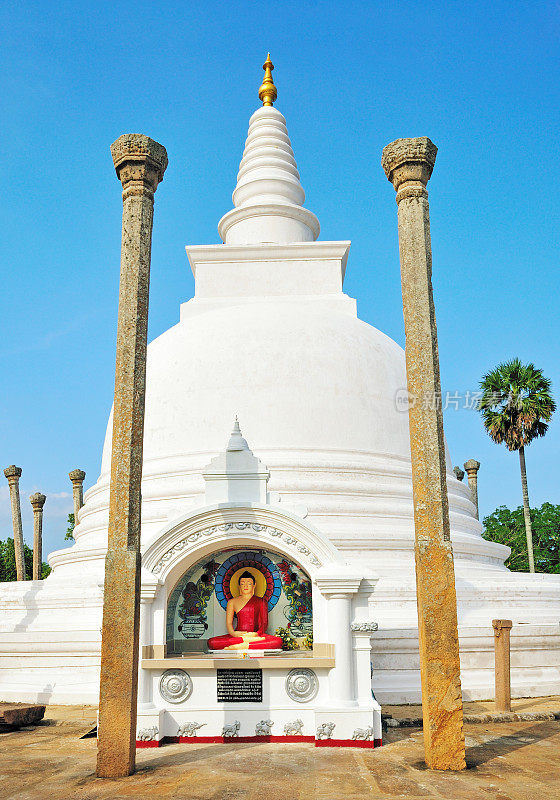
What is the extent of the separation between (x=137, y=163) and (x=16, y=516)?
17.4 m

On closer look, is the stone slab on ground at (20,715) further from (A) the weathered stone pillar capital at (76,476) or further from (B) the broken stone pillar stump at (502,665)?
(A) the weathered stone pillar capital at (76,476)

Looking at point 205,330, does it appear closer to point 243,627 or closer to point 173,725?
point 243,627

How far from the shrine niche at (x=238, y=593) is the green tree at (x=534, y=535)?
1236 inches

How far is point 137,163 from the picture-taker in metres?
9.51

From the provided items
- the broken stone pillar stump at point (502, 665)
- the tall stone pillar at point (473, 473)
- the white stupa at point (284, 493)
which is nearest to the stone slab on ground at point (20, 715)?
the white stupa at point (284, 493)

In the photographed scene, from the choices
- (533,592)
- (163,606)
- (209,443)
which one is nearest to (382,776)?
A: (163,606)

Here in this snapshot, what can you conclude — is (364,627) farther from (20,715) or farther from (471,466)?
(471,466)

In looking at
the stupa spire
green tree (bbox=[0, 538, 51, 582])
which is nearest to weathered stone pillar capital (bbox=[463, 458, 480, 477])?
the stupa spire

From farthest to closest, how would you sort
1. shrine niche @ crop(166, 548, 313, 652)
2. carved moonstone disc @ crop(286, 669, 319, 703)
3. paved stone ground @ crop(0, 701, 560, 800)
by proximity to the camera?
shrine niche @ crop(166, 548, 313, 652), carved moonstone disc @ crop(286, 669, 319, 703), paved stone ground @ crop(0, 701, 560, 800)

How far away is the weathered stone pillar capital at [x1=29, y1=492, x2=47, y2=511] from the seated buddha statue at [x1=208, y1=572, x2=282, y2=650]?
17.3 metres

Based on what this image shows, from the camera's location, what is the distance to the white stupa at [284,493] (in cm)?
1048

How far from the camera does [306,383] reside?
17.7 m

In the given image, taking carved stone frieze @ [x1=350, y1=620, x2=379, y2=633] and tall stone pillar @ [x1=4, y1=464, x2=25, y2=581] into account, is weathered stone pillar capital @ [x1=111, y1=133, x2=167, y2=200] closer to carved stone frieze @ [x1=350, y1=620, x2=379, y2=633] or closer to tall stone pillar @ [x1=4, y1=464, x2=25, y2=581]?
carved stone frieze @ [x1=350, y1=620, x2=379, y2=633]

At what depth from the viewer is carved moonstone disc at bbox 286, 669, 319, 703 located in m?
9.76
